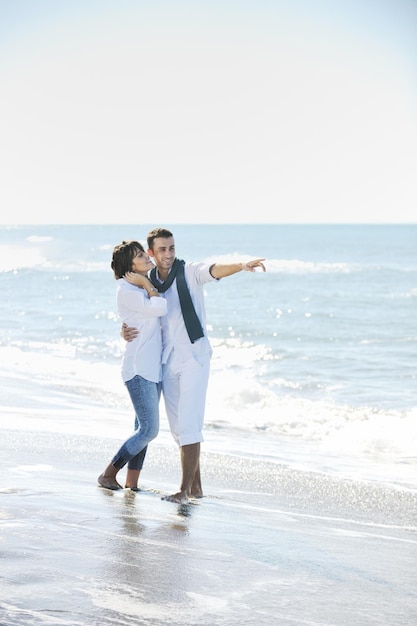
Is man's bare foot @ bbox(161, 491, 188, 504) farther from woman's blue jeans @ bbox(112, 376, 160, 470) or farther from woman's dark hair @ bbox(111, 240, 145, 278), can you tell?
woman's dark hair @ bbox(111, 240, 145, 278)

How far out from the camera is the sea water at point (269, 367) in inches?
385

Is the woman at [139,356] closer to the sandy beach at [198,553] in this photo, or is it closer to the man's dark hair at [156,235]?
the man's dark hair at [156,235]

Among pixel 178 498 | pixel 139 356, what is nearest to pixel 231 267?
pixel 139 356

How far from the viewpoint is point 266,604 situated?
375 cm

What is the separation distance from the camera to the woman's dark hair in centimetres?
614

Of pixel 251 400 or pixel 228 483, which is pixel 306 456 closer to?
pixel 228 483

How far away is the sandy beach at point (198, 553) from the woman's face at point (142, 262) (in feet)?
4.69

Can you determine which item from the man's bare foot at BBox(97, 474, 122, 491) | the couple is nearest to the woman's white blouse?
the couple

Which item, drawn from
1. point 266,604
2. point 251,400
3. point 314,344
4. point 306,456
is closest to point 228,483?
point 306,456

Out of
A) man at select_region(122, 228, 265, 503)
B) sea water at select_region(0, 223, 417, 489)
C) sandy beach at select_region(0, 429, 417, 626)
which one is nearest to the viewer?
sandy beach at select_region(0, 429, 417, 626)

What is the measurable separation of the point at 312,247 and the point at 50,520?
79.1m

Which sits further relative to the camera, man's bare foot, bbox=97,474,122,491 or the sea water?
the sea water

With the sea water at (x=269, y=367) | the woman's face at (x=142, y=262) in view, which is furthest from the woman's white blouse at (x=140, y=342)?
the sea water at (x=269, y=367)

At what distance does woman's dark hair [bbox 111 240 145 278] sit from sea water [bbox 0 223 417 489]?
292cm
